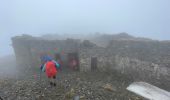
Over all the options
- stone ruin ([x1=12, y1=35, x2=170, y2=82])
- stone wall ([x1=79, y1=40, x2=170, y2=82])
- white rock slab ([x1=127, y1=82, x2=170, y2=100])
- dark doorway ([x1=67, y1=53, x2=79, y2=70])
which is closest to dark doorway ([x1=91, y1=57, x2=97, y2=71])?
stone ruin ([x1=12, y1=35, x2=170, y2=82])

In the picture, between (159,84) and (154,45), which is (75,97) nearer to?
(159,84)

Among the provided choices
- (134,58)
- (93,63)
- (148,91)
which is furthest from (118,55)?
(148,91)

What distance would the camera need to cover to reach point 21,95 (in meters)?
10.0

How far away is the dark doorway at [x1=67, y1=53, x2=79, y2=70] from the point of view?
18.3m

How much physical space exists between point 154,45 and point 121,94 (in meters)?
5.20

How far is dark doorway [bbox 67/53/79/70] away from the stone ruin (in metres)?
0.11

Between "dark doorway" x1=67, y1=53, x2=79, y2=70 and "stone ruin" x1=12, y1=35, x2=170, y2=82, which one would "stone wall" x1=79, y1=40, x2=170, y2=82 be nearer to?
"stone ruin" x1=12, y1=35, x2=170, y2=82

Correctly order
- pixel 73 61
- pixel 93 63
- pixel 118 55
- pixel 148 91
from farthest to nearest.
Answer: pixel 73 61
pixel 93 63
pixel 118 55
pixel 148 91

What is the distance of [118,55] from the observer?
14922 millimetres

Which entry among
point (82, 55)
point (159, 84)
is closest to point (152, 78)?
point (159, 84)

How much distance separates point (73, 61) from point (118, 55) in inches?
209

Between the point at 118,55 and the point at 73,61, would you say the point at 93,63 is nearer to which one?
the point at 118,55

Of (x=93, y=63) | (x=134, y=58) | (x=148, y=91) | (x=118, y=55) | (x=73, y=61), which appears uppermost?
(x=118, y=55)

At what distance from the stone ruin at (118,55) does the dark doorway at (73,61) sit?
108 mm
